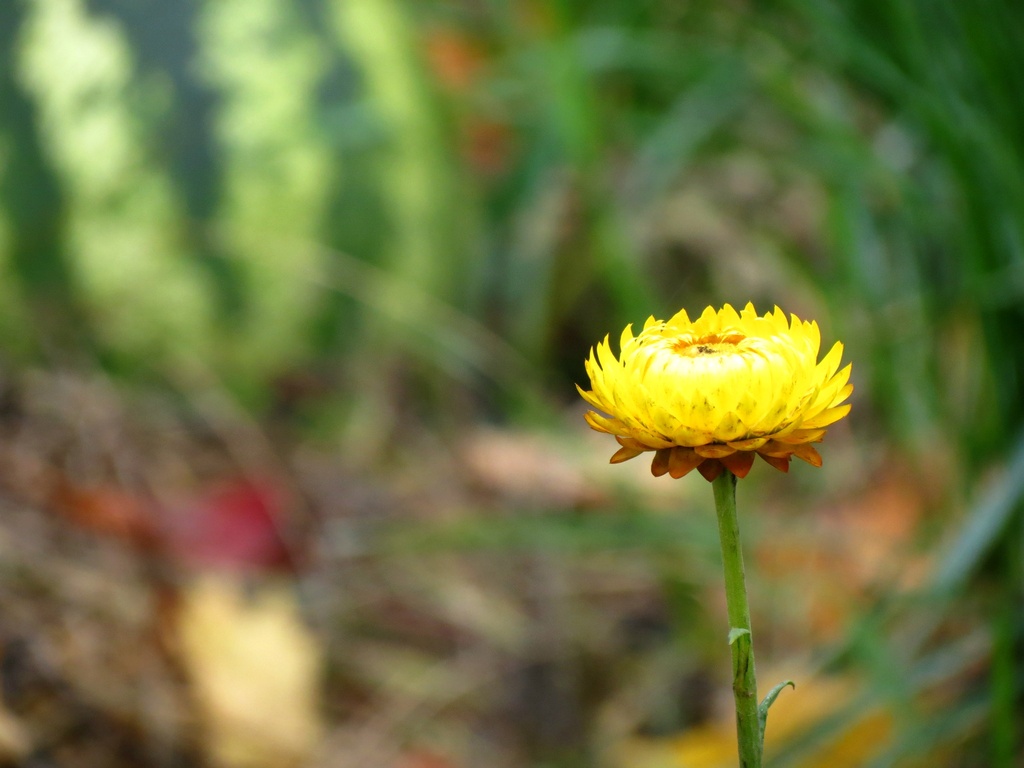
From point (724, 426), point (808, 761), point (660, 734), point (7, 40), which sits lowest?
point (724, 426)

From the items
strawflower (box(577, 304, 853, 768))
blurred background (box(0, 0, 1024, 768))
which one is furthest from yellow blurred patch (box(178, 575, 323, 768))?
strawflower (box(577, 304, 853, 768))

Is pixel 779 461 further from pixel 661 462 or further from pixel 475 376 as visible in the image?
pixel 475 376

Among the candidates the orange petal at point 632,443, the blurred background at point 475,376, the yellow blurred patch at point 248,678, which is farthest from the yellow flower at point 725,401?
the yellow blurred patch at point 248,678

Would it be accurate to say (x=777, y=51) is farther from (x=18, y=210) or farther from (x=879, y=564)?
(x=18, y=210)

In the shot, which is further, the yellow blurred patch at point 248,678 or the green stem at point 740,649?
the yellow blurred patch at point 248,678

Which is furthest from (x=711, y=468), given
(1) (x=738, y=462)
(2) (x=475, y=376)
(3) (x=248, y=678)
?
(2) (x=475, y=376)

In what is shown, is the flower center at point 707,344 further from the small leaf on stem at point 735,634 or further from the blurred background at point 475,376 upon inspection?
the blurred background at point 475,376

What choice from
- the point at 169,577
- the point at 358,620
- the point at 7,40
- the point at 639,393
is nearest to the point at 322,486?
the point at 358,620

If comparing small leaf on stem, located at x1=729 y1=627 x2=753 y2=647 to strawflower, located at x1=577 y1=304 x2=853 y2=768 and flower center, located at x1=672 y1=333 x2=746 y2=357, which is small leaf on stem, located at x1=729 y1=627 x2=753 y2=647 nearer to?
strawflower, located at x1=577 y1=304 x2=853 y2=768

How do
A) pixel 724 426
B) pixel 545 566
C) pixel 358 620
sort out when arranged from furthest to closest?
pixel 545 566 < pixel 358 620 < pixel 724 426
